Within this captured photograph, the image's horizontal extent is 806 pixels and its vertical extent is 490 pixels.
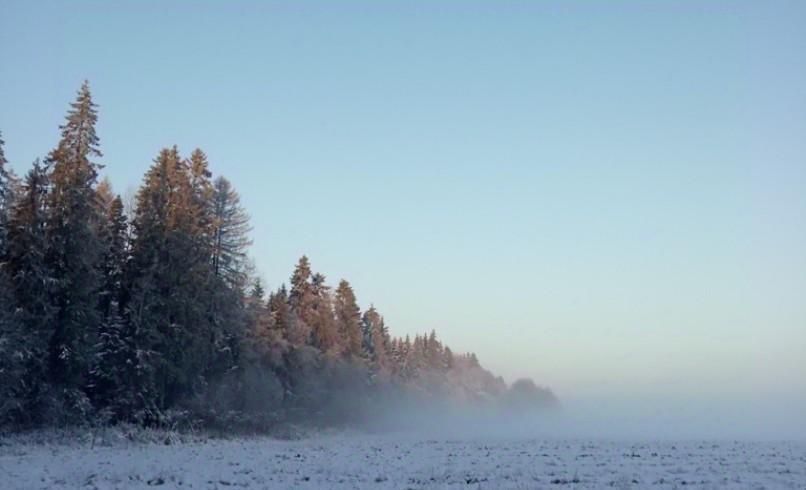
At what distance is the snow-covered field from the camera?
20.2m

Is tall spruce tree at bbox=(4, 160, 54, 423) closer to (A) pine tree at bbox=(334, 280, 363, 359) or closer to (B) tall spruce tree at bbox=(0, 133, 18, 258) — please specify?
(B) tall spruce tree at bbox=(0, 133, 18, 258)

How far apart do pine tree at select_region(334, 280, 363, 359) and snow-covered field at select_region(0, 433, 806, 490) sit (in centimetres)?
4880

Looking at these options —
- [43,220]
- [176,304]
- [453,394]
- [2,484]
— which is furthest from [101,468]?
[453,394]

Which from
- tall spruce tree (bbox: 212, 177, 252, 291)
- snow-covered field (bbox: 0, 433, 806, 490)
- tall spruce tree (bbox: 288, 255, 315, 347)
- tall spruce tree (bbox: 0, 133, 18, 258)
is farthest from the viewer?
tall spruce tree (bbox: 288, 255, 315, 347)

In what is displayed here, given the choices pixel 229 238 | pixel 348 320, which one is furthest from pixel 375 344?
pixel 229 238

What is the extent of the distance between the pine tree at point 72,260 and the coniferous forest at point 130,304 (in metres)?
0.06

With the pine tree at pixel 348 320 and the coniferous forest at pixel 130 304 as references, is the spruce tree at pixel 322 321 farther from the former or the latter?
the coniferous forest at pixel 130 304

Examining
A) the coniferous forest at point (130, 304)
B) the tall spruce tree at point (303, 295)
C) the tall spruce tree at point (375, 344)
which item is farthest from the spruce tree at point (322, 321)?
the tall spruce tree at point (375, 344)

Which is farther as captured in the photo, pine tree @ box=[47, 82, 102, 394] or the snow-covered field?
pine tree @ box=[47, 82, 102, 394]

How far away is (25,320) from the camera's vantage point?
35.3 m

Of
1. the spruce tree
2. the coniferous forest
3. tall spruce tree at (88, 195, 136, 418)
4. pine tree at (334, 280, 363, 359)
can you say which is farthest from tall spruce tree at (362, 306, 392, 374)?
tall spruce tree at (88, 195, 136, 418)

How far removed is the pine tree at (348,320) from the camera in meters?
81.6

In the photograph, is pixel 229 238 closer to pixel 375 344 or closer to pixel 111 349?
pixel 111 349

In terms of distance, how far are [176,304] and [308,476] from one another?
2412 centimetres
